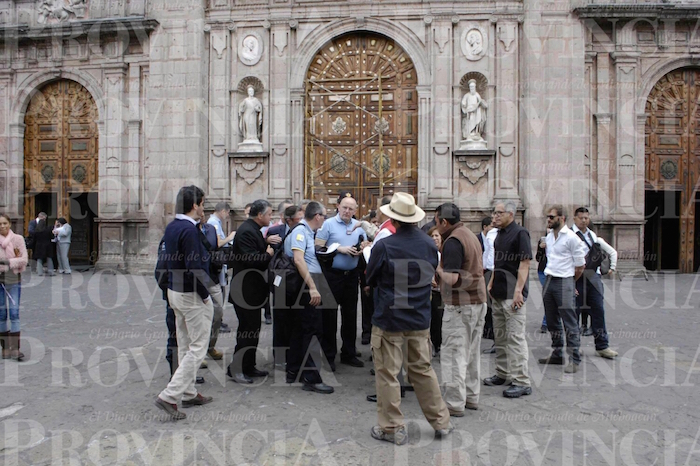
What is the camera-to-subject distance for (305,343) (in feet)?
18.4

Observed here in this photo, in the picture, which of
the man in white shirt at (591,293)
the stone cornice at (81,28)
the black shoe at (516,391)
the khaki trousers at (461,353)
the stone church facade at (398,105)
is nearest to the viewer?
the khaki trousers at (461,353)

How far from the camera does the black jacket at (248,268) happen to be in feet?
18.7

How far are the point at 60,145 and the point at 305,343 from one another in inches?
574

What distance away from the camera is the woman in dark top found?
49.2 ft

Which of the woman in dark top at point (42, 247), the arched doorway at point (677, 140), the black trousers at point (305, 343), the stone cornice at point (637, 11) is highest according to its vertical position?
the stone cornice at point (637, 11)

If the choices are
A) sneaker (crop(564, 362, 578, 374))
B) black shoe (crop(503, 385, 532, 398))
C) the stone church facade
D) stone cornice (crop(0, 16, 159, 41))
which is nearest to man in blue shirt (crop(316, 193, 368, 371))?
black shoe (crop(503, 385, 532, 398))

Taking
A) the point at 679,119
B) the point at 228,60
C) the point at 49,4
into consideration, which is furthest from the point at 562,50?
the point at 49,4

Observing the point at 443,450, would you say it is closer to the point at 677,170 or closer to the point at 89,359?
the point at 89,359

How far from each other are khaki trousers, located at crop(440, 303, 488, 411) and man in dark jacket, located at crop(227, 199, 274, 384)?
2166mm

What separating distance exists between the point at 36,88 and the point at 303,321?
15340 mm

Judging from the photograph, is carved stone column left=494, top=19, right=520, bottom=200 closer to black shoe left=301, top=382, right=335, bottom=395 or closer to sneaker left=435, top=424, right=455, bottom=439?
black shoe left=301, top=382, right=335, bottom=395

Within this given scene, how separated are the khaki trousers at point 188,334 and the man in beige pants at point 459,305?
226 cm

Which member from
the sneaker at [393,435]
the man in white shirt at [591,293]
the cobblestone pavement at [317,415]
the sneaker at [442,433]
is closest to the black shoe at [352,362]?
the cobblestone pavement at [317,415]

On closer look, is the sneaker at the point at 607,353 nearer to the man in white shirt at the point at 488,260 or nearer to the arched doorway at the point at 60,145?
the man in white shirt at the point at 488,260
